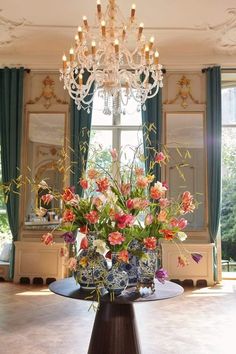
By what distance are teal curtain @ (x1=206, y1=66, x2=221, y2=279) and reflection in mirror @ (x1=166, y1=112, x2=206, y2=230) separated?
0.39ft

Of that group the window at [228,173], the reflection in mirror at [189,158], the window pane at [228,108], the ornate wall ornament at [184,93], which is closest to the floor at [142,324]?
the window at [228,173]

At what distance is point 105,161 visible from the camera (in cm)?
652

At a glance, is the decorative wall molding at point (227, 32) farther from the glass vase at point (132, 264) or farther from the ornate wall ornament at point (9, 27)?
the glass vase at point (132, 264)

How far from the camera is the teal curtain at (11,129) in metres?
6.45

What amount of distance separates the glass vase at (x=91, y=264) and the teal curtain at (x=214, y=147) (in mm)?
4420

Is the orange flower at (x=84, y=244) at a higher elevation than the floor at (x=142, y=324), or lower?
higher

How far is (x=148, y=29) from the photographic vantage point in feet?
18.7

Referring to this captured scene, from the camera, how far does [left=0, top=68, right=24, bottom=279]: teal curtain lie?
645 centimetres

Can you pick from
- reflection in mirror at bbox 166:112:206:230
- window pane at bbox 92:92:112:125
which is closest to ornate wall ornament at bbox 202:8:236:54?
reflection in mirror at bbox 166:112:206:230

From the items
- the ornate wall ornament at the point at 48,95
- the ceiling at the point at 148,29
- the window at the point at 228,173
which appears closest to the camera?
the ceiling at the point at 148,29

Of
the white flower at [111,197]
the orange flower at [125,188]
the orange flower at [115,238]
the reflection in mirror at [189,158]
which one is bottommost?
the orange flower at [115,238]

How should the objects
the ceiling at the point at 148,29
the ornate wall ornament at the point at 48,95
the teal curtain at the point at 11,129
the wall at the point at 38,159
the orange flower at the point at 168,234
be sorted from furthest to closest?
the ornate wall ornament at the point at 48,95 → the teal curtain at the point at 11,129 → the wall at the point at 38,159 → the ceiling at the point at 148,29 → the orange flower at the point at 168,234

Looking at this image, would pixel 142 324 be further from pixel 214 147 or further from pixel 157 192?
pixel 214 147

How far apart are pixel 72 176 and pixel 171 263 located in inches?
87.9
